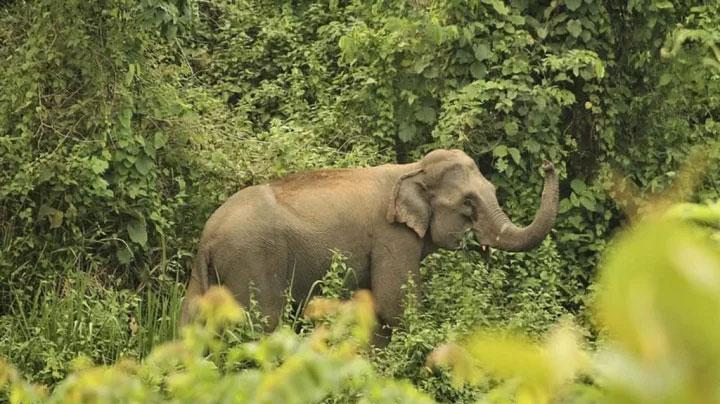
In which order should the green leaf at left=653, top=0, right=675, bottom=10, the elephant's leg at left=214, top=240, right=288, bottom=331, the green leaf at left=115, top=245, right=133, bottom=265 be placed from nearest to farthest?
the elephant's leg at left=214, top=240, right=288, bottom=331, the green leaf at left=115, top=245, right=133, bottom=265, the green leaf at left=653, top=0, right=675, bottom=10

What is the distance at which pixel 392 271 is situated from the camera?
7.85 metres

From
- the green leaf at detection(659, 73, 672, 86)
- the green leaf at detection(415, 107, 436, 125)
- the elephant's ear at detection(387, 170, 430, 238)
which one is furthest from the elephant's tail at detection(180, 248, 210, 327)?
the green leaf at detection(659, 73, 672, 86)

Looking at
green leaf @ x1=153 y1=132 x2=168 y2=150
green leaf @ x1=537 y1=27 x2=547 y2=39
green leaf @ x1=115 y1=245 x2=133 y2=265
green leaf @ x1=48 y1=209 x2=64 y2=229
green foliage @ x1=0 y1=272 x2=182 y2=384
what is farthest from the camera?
green leaf @ x1=537 y1=27 x2=547 y2=39

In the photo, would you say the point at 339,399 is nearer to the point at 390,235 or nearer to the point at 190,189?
the point at 390,235

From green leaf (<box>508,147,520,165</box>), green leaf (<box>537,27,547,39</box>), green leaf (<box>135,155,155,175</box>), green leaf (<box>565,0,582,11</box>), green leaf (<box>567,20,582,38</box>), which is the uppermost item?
green leaf (<box>565,0,582,11</box>)

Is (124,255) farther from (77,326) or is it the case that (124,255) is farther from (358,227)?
(358,227)

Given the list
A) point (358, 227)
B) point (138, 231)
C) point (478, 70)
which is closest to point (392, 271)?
point (358, 227)

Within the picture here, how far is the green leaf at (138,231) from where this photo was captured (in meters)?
7.93

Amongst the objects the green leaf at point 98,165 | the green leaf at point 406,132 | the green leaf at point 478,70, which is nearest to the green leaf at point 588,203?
the green leaf at point 478,70

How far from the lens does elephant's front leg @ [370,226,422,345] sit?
25.5ft

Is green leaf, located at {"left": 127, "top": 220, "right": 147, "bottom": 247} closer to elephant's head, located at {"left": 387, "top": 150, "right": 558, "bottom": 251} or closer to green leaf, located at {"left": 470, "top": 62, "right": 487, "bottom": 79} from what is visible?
elephant's head, located at {"left": 387, "top": 150, "right": 558, "bottom": 251}

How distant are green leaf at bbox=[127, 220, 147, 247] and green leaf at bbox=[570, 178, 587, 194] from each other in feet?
9.27

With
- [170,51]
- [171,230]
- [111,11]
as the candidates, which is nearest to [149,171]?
[171,230]

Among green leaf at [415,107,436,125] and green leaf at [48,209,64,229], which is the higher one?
green leaf at [415,107,436,125]
